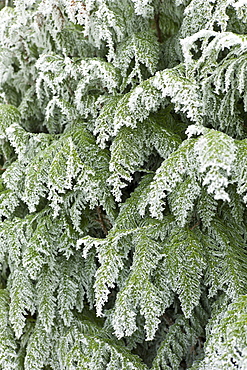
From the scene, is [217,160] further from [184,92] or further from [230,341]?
[230,341]

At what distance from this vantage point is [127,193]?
4.73 feet

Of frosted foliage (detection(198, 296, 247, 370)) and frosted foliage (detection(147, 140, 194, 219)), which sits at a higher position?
frosted foliage (detection(147, 140, 194, 219))

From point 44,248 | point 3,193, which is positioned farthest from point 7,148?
point 44,248

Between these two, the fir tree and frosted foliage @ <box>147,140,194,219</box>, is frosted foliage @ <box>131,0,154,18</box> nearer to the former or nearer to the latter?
the fir tree

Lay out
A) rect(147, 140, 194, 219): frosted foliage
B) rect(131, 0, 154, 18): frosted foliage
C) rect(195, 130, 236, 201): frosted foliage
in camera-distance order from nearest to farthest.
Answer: rect(195, 130, 236, 201): frosted foliage < rect(147, 140, 194, 219): frosted foliage < rect(131, 0, 154, 18): frosted foliage

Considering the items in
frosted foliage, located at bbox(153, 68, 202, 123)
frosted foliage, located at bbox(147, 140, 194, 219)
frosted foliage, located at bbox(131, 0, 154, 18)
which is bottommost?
frosted foliage, located at bbox(147, 140, 194, 219)

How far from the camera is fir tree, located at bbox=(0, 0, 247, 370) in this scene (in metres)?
1.02

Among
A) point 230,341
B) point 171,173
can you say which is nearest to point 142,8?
point 171,173

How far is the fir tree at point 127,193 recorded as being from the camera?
40.2 inches

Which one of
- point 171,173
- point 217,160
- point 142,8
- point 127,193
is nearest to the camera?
point 217,160

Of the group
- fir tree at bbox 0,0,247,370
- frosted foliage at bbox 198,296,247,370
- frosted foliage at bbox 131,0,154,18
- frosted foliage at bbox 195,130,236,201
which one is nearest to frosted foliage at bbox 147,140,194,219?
fir tree at bbox 0,0,247,370

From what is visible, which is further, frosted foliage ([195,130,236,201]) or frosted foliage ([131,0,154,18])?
frosted foliage ([131,0,154,18])

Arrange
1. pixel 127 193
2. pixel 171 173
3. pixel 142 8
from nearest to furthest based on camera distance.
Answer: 1. pixel 171 173
2. pixel 142 8
3. pixel 127 193

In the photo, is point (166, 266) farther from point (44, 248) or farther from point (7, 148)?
point (7, 148)
